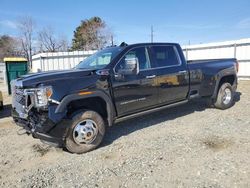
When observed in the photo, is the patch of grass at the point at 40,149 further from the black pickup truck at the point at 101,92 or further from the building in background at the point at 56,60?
the building in background at the point at 56,60

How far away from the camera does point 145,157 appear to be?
419cm

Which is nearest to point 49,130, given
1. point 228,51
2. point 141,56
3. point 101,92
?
point 101,92

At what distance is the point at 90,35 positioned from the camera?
1818 inches

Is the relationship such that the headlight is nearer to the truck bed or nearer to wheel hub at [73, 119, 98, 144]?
wheel hub at [73, 119, 98, 144]

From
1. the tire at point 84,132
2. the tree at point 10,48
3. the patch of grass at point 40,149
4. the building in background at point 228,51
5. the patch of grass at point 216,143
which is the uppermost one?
the tree at point 10,48

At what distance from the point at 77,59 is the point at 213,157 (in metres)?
12.5

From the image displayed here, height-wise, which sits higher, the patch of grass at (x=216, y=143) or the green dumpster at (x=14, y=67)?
the green dumpster at (x=14, y=67)

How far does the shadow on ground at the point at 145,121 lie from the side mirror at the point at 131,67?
139cm

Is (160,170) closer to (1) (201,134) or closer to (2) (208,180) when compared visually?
(2) (208,180)

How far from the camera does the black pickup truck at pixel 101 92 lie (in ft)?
13.7

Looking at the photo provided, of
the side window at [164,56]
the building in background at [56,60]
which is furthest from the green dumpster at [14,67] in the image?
the side window at [164,56]

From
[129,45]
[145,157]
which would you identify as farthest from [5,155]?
[129,45]

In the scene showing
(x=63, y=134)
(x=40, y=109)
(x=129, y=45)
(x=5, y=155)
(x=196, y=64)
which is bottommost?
(x=5, y=155)

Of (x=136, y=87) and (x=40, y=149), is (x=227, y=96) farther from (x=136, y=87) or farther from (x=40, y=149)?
(x=40, y=149)
